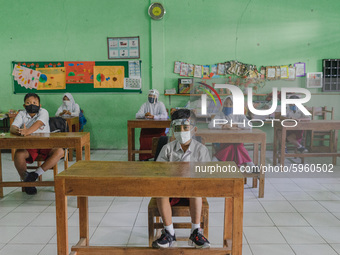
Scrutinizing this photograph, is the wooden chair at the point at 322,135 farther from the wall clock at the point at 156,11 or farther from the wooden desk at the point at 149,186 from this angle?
the wooden desk at the point at 149,186

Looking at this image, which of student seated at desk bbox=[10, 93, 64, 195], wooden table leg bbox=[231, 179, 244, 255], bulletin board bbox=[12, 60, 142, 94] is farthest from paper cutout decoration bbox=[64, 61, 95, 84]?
wooden table leg bbox=[231, 179, 244, 255]

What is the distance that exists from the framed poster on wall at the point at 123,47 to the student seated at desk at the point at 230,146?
267 cm

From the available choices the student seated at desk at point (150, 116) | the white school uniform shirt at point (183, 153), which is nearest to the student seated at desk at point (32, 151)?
the student seated at desk at point (150, 116)

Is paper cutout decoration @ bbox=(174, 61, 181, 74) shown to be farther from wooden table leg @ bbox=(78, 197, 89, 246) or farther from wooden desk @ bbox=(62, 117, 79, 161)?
wooden table leg @ bbox=(78, 197, 89, 246)

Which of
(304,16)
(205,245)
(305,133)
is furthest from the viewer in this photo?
(304,16)

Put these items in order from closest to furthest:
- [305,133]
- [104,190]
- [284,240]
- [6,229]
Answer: [104,190], [284,240], [6,229], [305,133]

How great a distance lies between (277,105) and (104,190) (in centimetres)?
422

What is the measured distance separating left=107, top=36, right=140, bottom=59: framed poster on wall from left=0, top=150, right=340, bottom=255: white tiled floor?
306 centimetres

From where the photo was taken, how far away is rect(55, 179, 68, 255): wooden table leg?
1.71 metres

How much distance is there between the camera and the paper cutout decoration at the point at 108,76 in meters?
5.82

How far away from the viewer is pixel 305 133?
16.9ft

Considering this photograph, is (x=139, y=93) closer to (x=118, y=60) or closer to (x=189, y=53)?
(x=118, y=60)

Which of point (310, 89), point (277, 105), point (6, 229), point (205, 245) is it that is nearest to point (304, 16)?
point (310, 89)

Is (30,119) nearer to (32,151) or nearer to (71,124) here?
(32,151)
